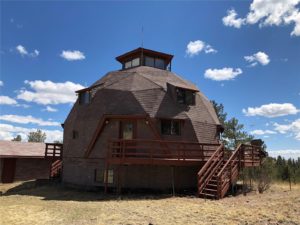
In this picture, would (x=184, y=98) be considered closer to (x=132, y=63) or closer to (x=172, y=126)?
(x=172, y=126)

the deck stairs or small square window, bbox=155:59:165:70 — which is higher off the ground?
small square window, bbox=155:59:165:70

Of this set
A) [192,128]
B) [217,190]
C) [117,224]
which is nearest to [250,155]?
[192,128]

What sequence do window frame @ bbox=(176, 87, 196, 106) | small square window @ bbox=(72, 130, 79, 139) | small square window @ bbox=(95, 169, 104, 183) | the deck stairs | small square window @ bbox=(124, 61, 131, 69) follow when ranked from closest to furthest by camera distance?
the deck stairs < small square window @ bbox=(95, 169, 104, 183) < window frame @ bbox=(176, 87, 196, 106) < small square window @ bbox=(72, 130, 79, 139) < small square window @ bbox=(124, 61, 131, 69)

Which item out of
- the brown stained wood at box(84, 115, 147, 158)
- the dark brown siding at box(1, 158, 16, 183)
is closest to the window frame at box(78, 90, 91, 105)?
the brown stained wood at box(84, 115, 147, 158)

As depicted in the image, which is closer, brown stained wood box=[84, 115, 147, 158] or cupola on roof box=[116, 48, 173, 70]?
brown stained wood box=[84, 115, 147, 158]

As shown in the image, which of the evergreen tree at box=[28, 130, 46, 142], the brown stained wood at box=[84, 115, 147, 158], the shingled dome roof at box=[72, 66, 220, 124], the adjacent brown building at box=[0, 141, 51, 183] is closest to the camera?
the brown stained wood at box=[84, 115, 147, 158]

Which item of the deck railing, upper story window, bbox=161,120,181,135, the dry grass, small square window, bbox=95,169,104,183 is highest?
upper story window, bbox=161,120,181,135

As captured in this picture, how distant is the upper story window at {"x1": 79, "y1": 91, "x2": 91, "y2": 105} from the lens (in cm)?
2287

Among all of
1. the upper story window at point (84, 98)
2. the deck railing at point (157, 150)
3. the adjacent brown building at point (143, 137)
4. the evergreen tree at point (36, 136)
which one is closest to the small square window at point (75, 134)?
the adjacent brown building at point (143, 137)

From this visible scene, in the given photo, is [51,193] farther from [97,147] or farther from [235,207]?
[235,207]

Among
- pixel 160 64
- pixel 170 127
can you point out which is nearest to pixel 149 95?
pixel 170 127

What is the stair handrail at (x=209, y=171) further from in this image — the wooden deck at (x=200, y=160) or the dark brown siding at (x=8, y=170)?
the dark brown siding at (x=8, y=170)

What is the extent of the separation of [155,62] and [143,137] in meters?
10.4

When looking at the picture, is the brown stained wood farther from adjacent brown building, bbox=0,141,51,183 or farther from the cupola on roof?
adjacent brown building, bbox=0,141,51,183
